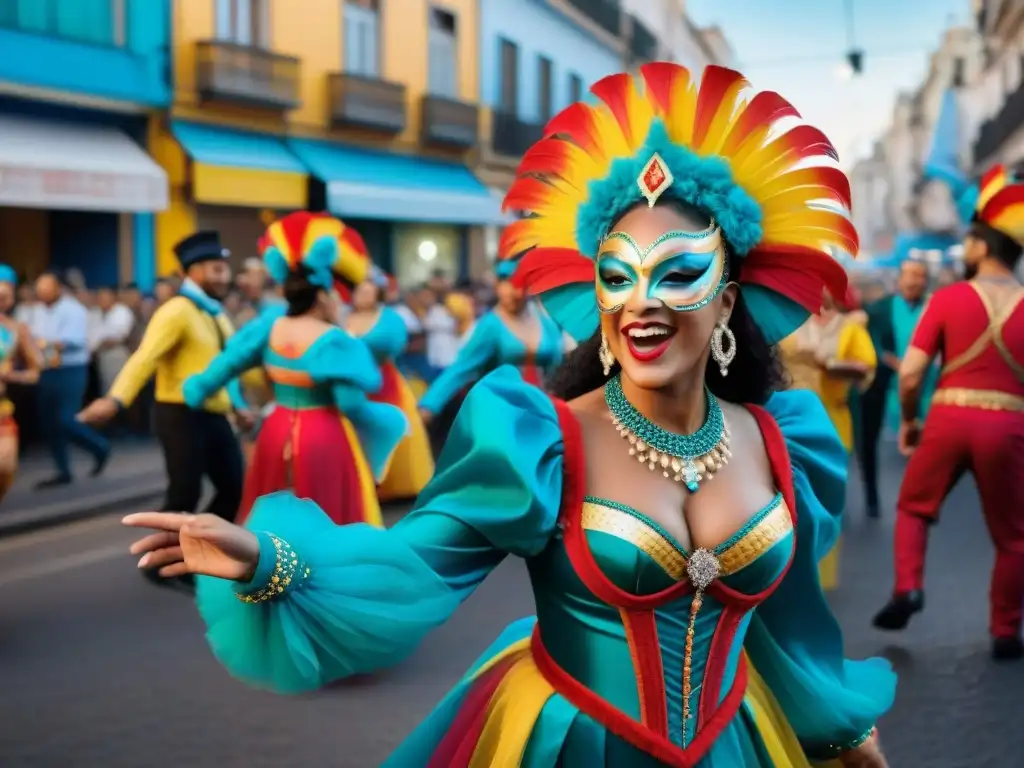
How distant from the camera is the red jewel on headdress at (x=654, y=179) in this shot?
252 cm

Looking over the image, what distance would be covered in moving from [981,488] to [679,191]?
372cm

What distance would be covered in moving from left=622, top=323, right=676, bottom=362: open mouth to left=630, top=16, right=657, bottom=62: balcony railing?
35.8m

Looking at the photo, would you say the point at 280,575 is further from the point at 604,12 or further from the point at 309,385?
the point at 604,12

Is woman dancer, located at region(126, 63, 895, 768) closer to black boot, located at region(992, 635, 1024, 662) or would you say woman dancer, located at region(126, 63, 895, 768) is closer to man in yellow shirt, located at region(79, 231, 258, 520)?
black boot, located at region(992, 635, 1024, 662)

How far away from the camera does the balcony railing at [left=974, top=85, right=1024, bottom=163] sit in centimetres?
3172

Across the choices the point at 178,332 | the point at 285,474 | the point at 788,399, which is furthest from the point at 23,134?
the point at 788,399

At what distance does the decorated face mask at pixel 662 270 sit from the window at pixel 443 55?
2352 centimetres

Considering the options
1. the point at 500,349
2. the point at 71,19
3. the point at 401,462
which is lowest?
the point at 401,462

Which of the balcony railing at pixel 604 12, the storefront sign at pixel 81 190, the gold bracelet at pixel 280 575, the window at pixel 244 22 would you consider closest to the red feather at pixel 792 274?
the gold bracelet at pixel 280 575

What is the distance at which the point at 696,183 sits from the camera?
99.9 inches

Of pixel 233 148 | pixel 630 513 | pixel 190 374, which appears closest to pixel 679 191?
pixel 630 513

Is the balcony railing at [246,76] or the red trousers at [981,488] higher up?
the balcony railing at [246,76]

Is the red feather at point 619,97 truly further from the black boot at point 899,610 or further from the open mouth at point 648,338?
the black boot at point 899,610

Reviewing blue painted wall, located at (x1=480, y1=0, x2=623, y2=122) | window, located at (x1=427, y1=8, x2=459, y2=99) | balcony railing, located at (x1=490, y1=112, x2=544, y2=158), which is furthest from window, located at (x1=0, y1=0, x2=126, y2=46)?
balcony railing, located at (x1=490, y1=112, x2=544, y2=158)
